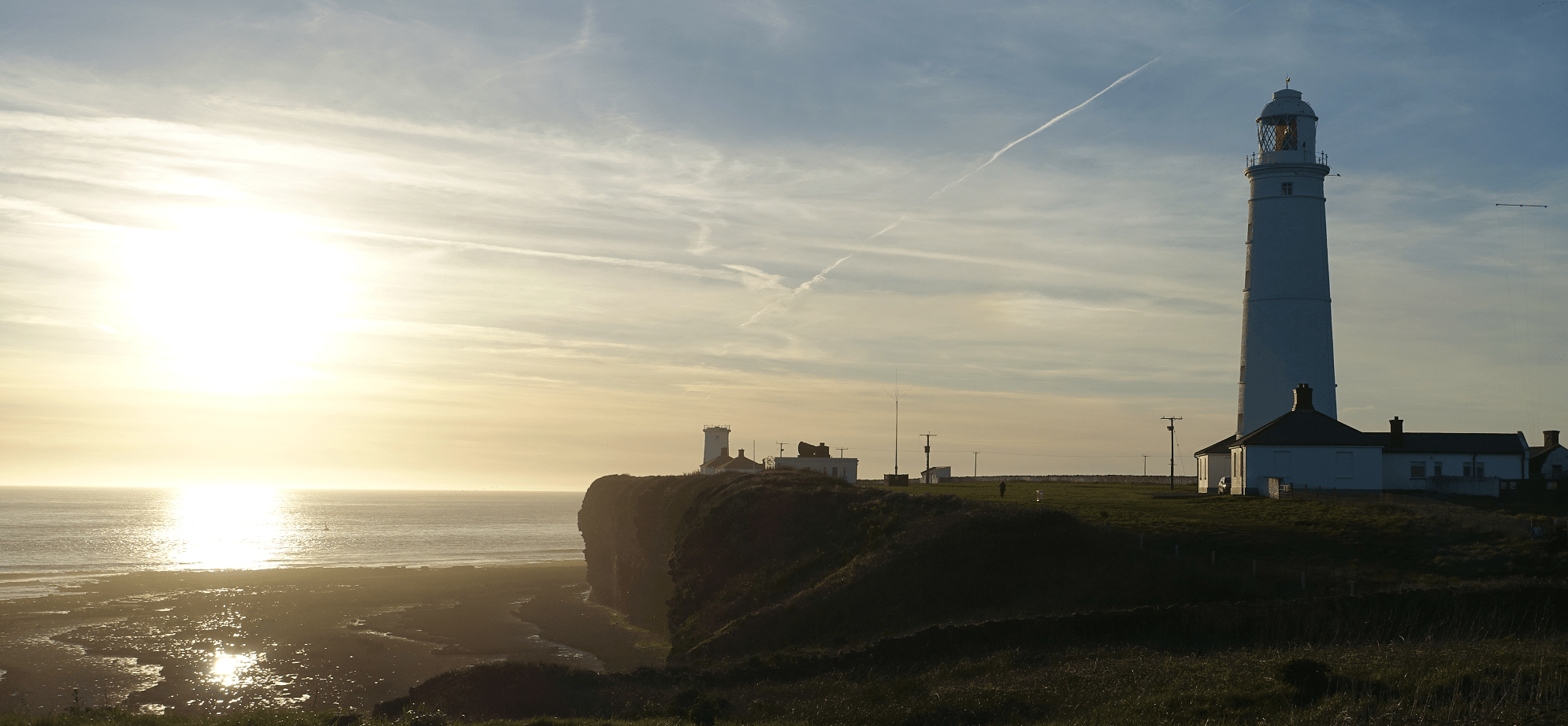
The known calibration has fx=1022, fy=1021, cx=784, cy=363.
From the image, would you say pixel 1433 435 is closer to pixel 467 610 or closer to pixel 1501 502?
pixel 1501 502

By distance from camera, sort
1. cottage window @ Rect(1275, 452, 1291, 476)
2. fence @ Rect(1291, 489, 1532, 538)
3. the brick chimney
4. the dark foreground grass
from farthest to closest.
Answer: the brick chimney
cottage window @ Rect(1275, 452, 1291, 476)
fence @ Rect(1291, 489, 1532, 538)
the dark foreground grass

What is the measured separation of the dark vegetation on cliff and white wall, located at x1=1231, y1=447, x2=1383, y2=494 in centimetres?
664

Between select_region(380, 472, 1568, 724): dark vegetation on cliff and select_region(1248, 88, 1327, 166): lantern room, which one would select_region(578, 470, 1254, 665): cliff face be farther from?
select_region(1248, 88, 1327, 166): lantern room

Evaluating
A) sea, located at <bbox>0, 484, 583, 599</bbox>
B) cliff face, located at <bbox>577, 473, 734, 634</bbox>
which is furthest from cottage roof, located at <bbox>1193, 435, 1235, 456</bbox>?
sea, located at <bbox>0, 484, 583, 599</bbox>

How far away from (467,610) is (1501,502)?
189ft

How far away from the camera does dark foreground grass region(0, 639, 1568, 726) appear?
16.1 meters

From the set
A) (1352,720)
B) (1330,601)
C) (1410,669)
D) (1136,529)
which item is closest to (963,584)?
(1136,529)

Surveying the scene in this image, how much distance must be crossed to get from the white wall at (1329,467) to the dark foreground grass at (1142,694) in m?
30.4

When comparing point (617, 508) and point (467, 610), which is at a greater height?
point (617, 508)

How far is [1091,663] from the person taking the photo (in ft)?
71.8

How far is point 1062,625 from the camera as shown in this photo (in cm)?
2583

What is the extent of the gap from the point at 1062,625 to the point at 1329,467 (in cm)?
3140

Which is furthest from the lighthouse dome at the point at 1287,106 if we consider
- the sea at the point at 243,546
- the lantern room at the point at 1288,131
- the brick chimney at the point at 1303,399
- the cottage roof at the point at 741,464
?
the sea at the point at 243,546

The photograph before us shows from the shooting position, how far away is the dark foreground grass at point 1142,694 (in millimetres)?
16125
